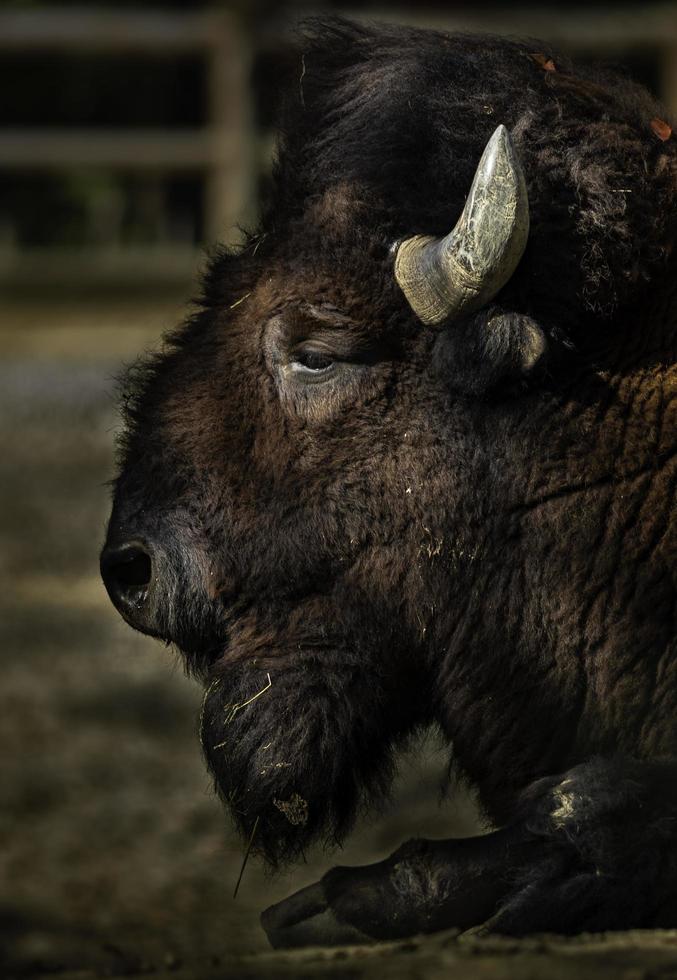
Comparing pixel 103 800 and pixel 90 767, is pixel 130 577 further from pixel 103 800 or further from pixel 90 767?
pixel 90 767

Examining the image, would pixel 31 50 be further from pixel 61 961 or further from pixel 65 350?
pixel 61 961

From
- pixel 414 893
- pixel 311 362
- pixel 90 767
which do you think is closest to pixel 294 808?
pixel 414 893

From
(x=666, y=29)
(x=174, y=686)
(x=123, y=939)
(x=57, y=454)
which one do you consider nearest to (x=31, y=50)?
(x=57, y=454)

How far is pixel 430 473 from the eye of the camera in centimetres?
336

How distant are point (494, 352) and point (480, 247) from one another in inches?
9.1

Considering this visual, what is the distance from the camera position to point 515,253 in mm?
3158

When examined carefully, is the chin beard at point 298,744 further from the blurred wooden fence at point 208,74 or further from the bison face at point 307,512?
the blurred wooden fence at point 208,74

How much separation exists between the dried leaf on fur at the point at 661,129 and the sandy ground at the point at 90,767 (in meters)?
1.64

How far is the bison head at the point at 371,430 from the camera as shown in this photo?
10.8 feet

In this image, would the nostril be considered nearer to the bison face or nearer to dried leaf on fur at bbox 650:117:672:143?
the bison face

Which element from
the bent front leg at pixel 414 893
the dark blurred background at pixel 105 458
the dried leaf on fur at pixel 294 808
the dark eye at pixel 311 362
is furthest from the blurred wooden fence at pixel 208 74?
the bent front leg at pixel 414 893

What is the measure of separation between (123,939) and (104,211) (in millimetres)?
12109

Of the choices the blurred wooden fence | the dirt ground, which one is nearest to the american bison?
the dirt ground

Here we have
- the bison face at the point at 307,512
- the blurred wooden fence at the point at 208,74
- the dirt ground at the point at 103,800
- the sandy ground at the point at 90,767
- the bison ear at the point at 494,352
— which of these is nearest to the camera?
the dirt ground at the point at 103,800
